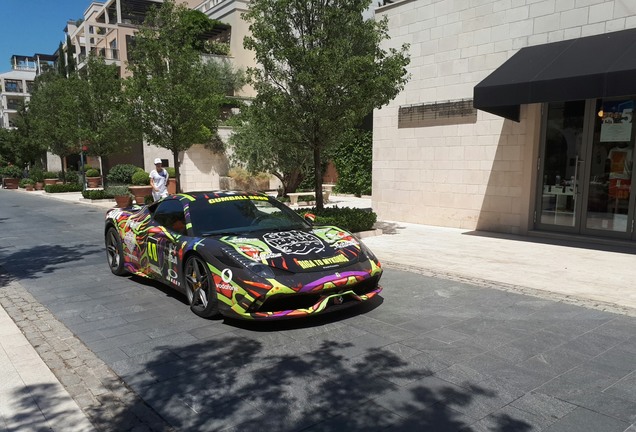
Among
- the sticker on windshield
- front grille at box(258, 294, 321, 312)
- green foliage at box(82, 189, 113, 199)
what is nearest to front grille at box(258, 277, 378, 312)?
front grille at box(258, 294, 321, 312)

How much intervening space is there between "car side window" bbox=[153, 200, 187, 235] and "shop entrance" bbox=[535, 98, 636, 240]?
25.8 ft

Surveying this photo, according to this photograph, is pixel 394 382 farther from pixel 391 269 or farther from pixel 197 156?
pixel 197 156

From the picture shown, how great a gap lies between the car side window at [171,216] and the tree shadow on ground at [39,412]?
2321 millimetres

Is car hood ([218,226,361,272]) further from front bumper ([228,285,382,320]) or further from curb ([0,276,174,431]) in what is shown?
curb ([0,276,174,431])

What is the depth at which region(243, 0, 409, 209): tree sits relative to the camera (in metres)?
9.26

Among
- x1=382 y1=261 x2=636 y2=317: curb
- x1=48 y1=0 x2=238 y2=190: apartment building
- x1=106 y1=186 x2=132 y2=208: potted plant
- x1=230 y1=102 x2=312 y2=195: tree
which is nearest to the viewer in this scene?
x1=382 y1=261 x2=636 y2=317: curb

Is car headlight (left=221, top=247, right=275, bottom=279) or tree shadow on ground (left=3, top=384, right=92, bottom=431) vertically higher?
car headlight (left=221, top=247, right=275, bottom=279)

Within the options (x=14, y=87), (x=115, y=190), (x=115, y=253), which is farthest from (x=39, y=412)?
(x=14, y=87)

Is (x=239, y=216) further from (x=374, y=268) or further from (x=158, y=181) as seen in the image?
(x=158, y=181)

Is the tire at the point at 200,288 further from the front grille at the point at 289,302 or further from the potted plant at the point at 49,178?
the potted plant at the point at 49,178

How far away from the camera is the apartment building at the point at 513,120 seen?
340 inches

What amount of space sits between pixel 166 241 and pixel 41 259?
4.46 metres

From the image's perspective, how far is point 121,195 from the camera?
19.5 m

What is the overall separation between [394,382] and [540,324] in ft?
6.98
